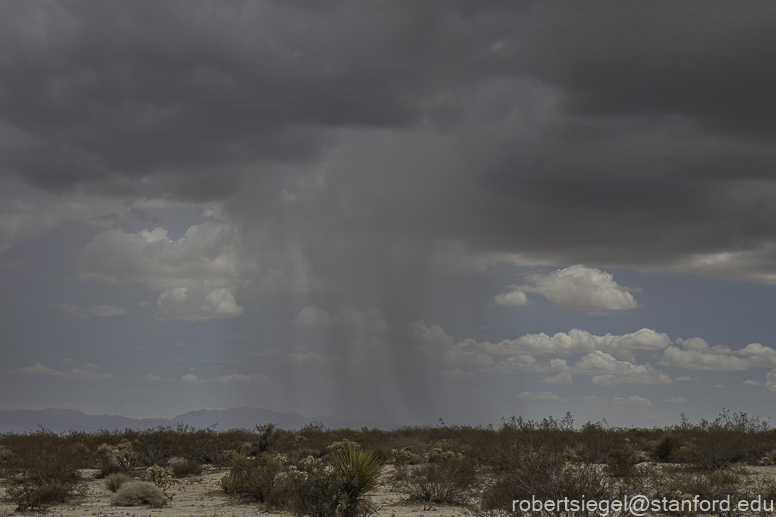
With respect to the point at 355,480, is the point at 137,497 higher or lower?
lower

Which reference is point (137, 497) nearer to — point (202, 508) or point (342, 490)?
point (202, 508)

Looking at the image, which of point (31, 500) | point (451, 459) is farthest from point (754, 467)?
point (31, 500)

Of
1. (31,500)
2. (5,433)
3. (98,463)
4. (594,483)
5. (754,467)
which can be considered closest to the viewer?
(594,483)

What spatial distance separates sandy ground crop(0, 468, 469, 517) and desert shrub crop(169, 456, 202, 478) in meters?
4.01

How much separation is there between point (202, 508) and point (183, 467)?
8.50 meters

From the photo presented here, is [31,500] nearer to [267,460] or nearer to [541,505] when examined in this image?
[267,460]

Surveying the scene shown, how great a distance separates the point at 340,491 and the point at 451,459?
8532 millimetres

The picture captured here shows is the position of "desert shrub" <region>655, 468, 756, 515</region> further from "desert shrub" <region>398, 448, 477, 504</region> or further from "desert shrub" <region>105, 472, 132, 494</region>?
"desert shrub" <region>105, 472, 132, 494</region>

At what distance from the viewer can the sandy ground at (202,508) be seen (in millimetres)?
15797

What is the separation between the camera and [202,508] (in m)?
17.0

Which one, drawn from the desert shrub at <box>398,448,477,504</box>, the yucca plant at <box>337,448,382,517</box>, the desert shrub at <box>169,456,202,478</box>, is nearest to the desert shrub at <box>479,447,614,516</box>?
the yucca plant at <box>337,448,382,517</box>

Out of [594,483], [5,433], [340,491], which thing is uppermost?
[594,483]

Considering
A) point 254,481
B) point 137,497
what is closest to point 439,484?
point 254,481

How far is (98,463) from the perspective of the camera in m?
26.6
